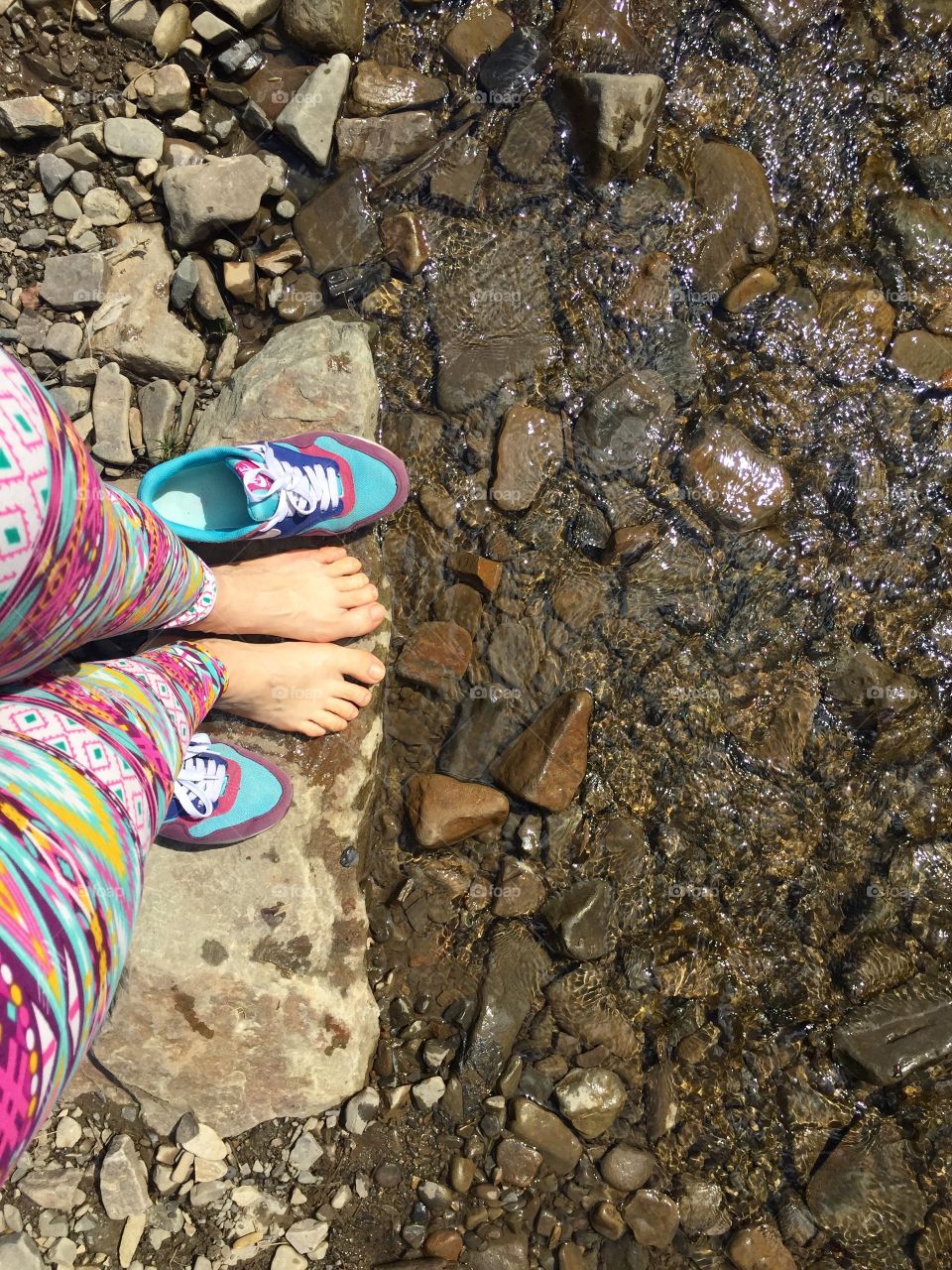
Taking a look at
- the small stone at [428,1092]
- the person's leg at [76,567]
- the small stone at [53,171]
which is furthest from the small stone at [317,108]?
the small stone at [428,1092]

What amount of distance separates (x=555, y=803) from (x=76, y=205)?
2571 mm

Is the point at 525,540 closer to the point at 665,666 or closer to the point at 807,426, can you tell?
the point at 665,666

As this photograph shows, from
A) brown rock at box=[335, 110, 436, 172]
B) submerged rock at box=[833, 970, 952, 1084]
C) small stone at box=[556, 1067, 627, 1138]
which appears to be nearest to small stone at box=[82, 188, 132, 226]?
brown rock at box=[335, 110, 436, 172]

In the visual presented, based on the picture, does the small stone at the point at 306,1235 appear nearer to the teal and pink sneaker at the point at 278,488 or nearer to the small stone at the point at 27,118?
the teal and pink sneaker at the point at 278,488

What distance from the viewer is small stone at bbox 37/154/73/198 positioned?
2.96 metres

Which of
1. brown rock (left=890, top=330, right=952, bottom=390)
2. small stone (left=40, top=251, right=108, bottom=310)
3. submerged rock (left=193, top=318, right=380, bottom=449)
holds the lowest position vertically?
submerged rock (left=193, top=318, right=380, bottom=449)

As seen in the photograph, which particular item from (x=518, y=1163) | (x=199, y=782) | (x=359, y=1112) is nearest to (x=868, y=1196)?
(x=518, y=1163)

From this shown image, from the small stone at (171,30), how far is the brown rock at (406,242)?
0.91m

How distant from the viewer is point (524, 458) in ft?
9.62

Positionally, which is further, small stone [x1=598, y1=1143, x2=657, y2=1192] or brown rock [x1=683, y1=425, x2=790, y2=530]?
brown rock [x1=683, y1=425, x2=790, y2=530]

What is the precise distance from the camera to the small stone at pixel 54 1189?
2619 millimetres

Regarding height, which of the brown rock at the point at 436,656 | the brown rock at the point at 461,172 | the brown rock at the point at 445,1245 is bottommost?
the brown rock at the point at 445,1245

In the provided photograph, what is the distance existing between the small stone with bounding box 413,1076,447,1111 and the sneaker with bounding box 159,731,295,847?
3.01 ft

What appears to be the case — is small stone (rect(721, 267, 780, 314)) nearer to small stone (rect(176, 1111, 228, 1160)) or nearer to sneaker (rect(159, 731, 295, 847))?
sneaker (rect(159, 731, 295, 847))
